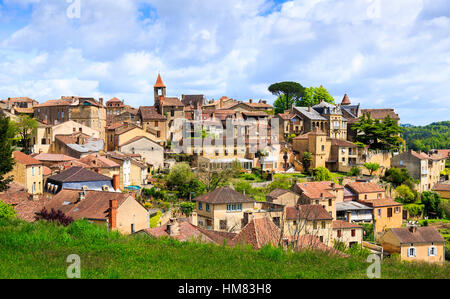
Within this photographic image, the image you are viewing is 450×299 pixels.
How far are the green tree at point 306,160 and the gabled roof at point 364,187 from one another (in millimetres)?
6849

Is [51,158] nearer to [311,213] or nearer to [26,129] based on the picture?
[26,129]

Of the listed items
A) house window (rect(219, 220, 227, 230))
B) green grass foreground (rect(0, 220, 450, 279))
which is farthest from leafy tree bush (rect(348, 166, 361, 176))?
green grass foreground (rect(0, 220, 450, 279))

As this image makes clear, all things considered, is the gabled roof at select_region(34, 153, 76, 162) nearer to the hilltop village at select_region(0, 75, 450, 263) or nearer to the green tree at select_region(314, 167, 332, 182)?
the hilltop village at select_region(0, 75, 450, 263)

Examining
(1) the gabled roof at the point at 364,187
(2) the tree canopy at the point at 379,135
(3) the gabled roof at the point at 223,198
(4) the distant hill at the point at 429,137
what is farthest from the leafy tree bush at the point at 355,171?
(4) the distant hill at the point at 429,137

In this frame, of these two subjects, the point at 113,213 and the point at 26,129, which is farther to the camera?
the point at 26,129

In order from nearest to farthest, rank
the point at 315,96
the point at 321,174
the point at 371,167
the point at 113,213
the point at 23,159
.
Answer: the point at 113,213, the point at 23,159, the point at 321,174, the point at 371,167, the point at 315,96

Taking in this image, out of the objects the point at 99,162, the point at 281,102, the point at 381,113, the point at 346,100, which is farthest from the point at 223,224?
the point at 346,100

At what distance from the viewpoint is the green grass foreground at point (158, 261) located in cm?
1052

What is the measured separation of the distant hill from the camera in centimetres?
12012

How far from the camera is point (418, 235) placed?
119 feet

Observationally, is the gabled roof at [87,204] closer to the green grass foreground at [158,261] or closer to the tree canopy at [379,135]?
the green grass foreground at [158,261]

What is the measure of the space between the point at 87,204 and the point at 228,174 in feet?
72.9

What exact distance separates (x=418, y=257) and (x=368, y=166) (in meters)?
20.5
